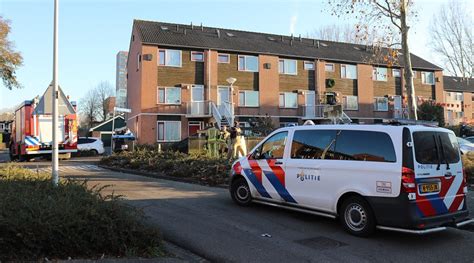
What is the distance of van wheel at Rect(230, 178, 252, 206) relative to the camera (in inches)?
363

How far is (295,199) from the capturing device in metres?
8.05

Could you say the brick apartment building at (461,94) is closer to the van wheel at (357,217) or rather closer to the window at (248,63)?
the window at (248,63)

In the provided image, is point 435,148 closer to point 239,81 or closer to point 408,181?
point 408,181

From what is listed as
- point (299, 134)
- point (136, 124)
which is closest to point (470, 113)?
point (136, 124)

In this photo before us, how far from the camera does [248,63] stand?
36.3 meters

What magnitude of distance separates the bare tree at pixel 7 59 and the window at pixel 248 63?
649 inches

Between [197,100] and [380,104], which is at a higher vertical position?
[380,104]

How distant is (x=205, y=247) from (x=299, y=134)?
3087 millimetres

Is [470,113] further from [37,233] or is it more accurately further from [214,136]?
[37,233]

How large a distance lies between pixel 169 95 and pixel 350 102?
17318mm

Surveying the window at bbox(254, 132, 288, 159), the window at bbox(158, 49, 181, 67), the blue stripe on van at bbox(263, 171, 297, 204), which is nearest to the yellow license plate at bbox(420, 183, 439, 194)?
the blue stripe on van at bbox(263, 171, 297, 204)

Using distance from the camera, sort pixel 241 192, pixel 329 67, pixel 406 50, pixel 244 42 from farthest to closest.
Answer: pixel 329 67, pixel 244 42, pixel 406 50, pixel 241 192

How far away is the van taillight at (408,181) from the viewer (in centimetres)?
642

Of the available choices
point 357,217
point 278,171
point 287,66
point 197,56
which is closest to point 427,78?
point 287,66
